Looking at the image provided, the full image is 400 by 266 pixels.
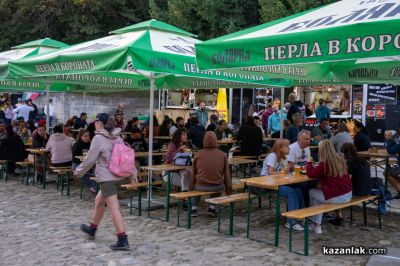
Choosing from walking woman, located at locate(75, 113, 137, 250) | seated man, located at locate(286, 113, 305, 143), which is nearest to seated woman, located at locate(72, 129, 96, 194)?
walking woman, located at locate(75, 113, 137, 250)

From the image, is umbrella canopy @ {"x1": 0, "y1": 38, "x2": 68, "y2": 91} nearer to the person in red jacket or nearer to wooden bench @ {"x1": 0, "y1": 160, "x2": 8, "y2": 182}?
wooden bench @ {"x1": 0, "y1": 160, "x2": 8, "y2": 182}

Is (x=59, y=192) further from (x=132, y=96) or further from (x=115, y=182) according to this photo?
(x=132, y=96)

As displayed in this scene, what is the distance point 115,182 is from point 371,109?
1250cm

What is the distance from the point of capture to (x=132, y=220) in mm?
6898

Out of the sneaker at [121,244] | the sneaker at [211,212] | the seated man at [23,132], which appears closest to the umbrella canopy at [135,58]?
the sneaker at [211,212]

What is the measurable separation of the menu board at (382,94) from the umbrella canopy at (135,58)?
8.45m

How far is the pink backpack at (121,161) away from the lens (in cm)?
539

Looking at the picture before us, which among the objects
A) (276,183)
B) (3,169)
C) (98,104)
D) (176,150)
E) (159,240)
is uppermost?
(98,104)

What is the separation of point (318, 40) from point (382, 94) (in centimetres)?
1213

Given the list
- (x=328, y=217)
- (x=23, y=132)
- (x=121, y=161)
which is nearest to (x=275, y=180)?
(x=328, y=217)

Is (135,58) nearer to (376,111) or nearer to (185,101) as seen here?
(376,111)

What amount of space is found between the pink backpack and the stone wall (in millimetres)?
18822

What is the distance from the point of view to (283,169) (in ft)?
22.5

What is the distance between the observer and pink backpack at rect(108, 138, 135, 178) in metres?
5.39
